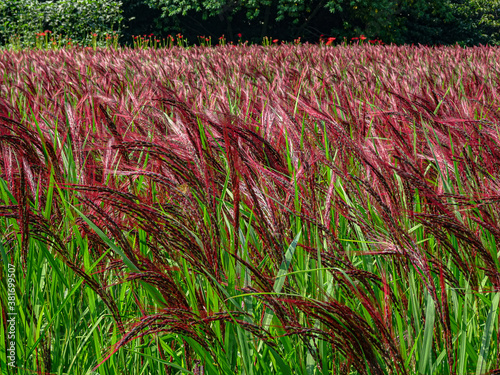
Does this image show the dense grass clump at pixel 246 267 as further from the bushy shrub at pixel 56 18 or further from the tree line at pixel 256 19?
the tree line at pixel 256 19

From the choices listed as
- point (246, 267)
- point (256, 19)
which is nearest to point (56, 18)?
point (256, 19)

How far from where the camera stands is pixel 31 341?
33.2 inches

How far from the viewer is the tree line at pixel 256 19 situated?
1294cm

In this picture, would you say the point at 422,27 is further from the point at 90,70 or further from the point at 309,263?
the point at 309,263

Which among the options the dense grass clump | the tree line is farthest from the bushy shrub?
the dense grass clump

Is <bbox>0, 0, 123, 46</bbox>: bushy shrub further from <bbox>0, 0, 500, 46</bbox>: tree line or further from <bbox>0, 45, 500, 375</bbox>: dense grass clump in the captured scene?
<bbox>0, 45, 500, 375</bbox>: dense grass clump

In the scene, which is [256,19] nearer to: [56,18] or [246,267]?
[56,18]

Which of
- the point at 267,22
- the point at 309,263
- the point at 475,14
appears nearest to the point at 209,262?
the point at 309,263

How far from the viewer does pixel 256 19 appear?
18.0 m

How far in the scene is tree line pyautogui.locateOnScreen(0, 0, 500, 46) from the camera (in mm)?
12938

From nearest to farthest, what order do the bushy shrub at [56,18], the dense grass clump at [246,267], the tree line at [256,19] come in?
the dense grass clump at [246,267] < the bushy shrub at [56,18] < the tree line at [256,19]

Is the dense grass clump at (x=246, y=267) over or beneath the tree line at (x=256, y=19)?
beneath

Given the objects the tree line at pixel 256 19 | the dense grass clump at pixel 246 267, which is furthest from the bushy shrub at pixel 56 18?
the dense grass clump at pixel 246 267

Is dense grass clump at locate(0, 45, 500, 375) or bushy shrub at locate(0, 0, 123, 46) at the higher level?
bushy shrub at locate(0, 0, 123, 46)
